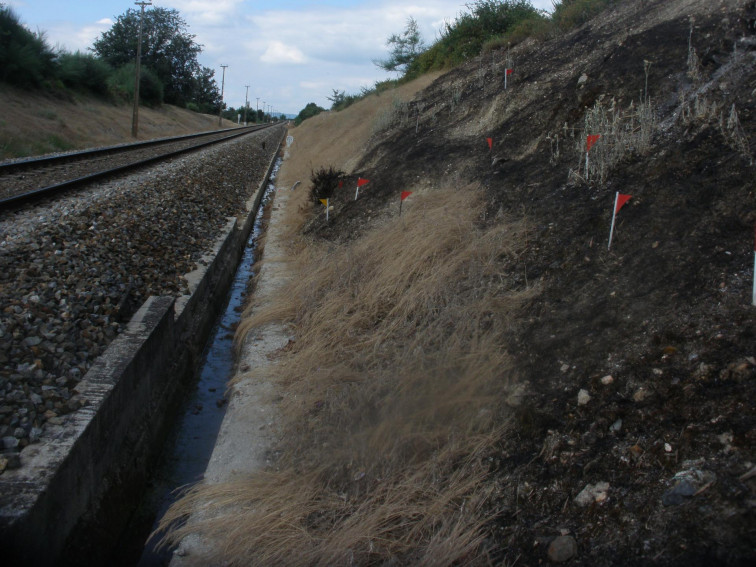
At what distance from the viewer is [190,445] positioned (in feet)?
19.6

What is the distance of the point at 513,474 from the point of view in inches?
147

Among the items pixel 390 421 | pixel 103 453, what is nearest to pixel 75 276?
pixel 103 453

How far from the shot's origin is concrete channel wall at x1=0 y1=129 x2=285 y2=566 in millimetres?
3557

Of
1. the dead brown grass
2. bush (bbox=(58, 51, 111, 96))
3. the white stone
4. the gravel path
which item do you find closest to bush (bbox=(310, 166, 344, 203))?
the gravel path

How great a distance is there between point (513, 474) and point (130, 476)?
316 centimetres

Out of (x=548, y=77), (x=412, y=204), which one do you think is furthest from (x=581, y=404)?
(x=548, y=77)

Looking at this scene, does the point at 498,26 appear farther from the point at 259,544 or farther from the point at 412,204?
the point at 259,544

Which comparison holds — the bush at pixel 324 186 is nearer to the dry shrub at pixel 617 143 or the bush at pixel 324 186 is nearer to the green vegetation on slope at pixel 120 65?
the dry shrub at pixel 617 143

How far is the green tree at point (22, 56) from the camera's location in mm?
30750

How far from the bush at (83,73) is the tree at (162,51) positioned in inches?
958

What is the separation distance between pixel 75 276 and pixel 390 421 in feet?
12.6

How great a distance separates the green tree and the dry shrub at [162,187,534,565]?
102 ft

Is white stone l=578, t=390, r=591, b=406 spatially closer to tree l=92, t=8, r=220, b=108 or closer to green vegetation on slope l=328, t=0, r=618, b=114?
green vegetation on slope l=328, t=0, r=618, b=114

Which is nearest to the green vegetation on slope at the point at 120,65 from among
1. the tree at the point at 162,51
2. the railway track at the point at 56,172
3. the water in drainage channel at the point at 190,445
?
the tree at the point at 162,51
